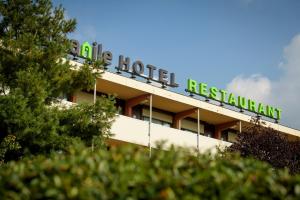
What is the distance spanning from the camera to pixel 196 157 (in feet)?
23.5

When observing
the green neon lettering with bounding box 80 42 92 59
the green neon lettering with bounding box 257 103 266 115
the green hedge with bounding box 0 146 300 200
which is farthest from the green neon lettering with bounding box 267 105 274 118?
the green hedge with bounding box 0 146 300 200

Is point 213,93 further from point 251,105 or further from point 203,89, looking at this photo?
point 251,105

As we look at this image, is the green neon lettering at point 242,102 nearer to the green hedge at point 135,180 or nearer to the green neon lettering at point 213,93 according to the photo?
the green neon lettering at point 213,93

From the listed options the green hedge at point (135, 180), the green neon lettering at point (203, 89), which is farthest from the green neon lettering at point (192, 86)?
the green hedge at point (135, 180)

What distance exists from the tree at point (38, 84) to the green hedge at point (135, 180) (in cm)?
1122

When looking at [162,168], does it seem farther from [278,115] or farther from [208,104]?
[278,115]

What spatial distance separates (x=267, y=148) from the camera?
30031 millimetres

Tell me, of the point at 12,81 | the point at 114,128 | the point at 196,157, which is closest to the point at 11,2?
the point at 12,81

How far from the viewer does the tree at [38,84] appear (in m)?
17.5

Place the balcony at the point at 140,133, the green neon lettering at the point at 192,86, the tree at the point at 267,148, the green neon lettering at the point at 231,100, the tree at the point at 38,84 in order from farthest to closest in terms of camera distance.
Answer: the green neon lettering at the point at 231,100 < the green neon lettering at the point at 192,86 < the balcony at the point at 140,133 < the tree at the point at 267,148 < the tree at the point at 38,84

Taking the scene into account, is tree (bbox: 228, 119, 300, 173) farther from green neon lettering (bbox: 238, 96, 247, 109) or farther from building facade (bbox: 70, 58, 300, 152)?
green neon lettering (bbox: 238, 96, 247, 109)

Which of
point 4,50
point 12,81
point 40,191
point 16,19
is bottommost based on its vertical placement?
point 40,191

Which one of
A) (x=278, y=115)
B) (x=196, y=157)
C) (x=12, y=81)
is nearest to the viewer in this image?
(x=196, y=157)

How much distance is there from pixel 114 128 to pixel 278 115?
21558 mm
